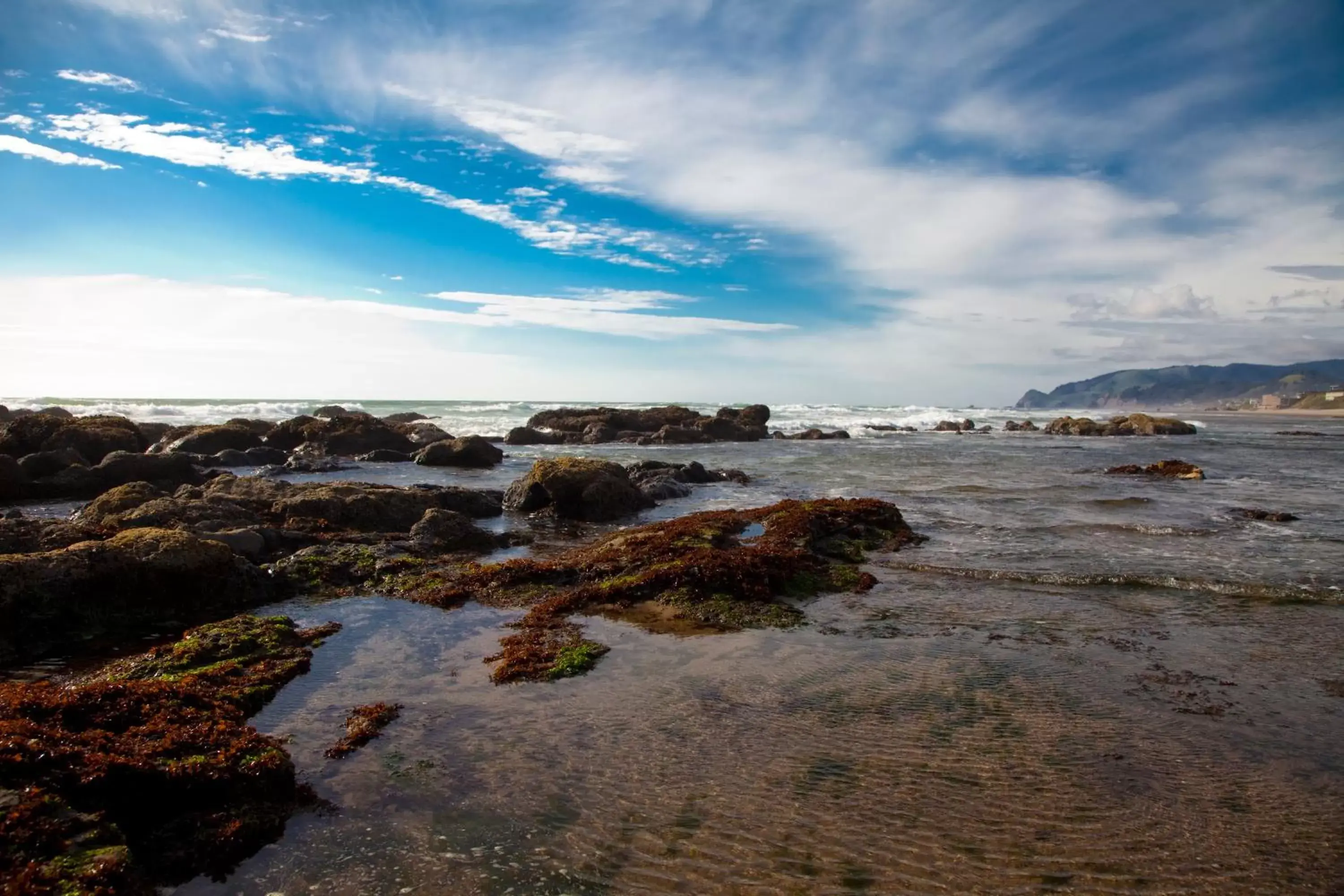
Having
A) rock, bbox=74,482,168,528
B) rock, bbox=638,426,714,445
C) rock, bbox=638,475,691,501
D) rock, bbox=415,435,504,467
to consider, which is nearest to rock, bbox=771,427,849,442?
rock, bbox=638,426,714,445

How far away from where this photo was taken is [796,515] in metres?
13.7

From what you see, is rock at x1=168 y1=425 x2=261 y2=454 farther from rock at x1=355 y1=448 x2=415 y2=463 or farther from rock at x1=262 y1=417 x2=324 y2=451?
rock at x1=355 y1=448 x2=415 y2=463

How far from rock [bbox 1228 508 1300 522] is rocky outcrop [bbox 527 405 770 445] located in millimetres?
33723

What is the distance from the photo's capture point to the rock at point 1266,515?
15.6 meters

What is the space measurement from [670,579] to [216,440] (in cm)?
3034

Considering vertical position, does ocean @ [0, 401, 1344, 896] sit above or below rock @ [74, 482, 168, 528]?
below

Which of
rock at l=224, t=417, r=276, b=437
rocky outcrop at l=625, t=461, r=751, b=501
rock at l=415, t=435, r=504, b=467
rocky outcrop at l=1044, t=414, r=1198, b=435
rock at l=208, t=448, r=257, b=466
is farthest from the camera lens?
rocky outcrop at l=1044, t=414, r=1198, b=435

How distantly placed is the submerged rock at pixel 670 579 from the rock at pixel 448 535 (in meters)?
1.92

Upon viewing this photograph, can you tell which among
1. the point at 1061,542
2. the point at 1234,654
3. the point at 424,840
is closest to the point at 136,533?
the point at 424,840

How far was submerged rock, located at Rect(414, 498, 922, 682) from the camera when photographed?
7.77 meters

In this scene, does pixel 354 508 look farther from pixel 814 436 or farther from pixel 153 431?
pixel 814 436

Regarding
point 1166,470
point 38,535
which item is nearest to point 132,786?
point 38,535

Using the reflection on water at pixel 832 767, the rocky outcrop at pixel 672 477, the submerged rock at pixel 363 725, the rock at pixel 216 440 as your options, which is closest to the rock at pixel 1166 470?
the rocky outcrop at pixel 672 477

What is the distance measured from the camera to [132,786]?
4.16 metres
